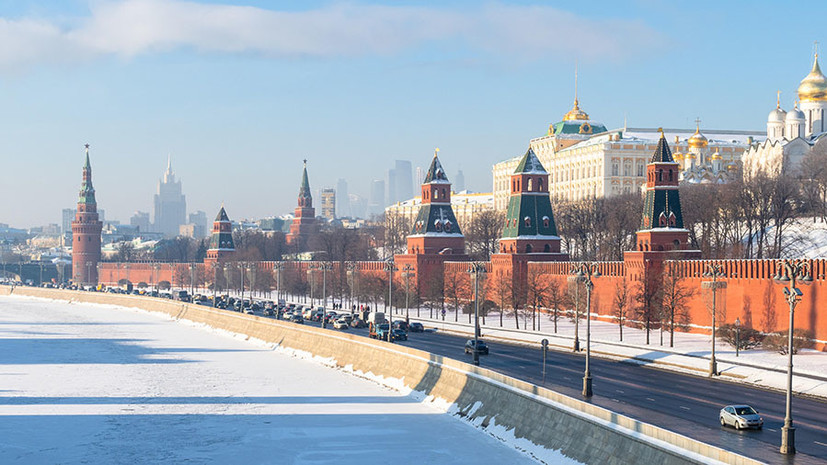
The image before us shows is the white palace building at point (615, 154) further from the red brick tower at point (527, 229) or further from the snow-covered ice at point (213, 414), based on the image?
the snow-covered ice at point (213, 414)

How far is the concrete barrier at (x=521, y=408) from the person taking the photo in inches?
1111

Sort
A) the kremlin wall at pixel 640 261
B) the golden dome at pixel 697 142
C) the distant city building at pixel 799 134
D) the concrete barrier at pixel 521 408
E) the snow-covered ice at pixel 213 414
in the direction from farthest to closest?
the golden dome at pixel 697 142 < the distant city building at pixel 799 134 < the kremlin wall at pixel 640 261 < the snow-covered ice at pixel 213 414 < the concrete barrier at pixel 521 408

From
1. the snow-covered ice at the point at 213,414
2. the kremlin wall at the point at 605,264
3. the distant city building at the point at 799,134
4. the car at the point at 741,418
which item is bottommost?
the snow-covered ice at the point at 213,414

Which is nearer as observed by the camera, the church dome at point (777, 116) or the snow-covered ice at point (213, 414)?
the snow-covered ice at point (213, 414)

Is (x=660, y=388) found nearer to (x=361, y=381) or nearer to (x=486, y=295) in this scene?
(x=361, y=381)

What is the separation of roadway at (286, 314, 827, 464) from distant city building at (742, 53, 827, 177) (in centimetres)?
7881

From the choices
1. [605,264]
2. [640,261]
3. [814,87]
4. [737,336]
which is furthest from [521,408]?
[814,87]

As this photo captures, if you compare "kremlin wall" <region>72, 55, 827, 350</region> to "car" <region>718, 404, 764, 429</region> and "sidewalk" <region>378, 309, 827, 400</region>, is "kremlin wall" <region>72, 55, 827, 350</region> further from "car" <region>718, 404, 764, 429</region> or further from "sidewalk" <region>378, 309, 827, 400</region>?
"car" <region>718, 404, 764, 429</region>

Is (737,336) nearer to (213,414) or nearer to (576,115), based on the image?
(213,414)

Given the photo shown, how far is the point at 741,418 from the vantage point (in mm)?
34625

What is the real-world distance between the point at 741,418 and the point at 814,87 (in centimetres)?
11037

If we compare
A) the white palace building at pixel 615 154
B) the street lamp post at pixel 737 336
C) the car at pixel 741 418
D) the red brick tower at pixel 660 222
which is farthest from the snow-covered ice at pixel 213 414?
the white palace building at pixel 615 154

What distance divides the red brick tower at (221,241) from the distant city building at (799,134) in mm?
77199

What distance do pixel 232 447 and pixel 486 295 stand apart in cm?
6330
